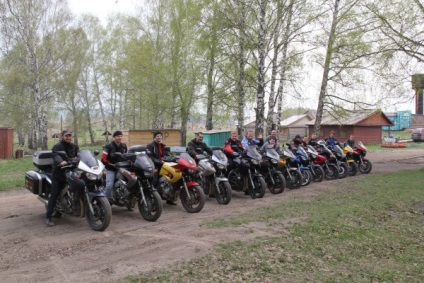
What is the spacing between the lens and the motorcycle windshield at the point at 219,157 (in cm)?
844

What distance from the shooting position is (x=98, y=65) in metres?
32.9

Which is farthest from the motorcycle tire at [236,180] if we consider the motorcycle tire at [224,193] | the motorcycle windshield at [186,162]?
the motorcycle windshield at [186,162]

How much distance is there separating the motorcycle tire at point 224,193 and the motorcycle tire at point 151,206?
1935 millimetres

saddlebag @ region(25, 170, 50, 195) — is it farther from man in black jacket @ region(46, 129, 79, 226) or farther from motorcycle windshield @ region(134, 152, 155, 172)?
motorcycle windshield @ region(134, 152, 155, 172)

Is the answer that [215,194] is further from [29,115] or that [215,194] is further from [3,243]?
[29,115]

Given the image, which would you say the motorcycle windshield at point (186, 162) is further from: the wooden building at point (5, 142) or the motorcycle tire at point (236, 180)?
the wooden building at point (5, 142)

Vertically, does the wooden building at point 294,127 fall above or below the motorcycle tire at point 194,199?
above

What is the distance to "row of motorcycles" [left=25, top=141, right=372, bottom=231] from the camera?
604 centimetres

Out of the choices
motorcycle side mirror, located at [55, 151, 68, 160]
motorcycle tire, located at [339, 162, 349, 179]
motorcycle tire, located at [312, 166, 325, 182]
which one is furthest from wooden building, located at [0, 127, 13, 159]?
motorcycle tire, located at [339, 162, 349, 179]

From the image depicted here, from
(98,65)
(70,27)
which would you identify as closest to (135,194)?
(70,27)

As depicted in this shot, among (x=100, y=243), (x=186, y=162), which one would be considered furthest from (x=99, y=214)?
(x=186, y=162)

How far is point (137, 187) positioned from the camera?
6.82 m

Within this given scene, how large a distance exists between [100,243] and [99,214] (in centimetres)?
74

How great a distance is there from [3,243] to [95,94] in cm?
3062
